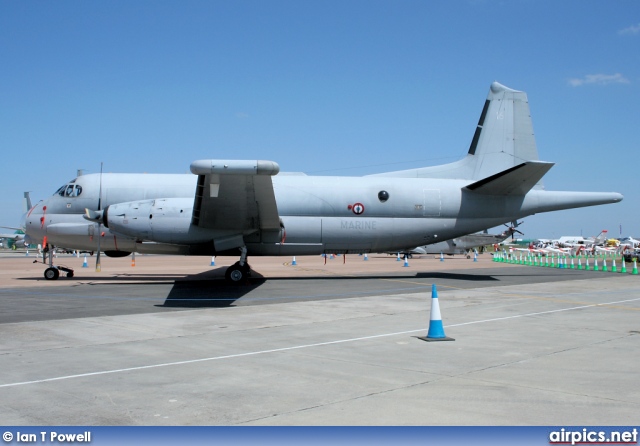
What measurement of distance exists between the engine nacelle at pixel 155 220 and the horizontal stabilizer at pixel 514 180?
11512 mm

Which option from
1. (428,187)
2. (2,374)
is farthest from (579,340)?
(428,187)

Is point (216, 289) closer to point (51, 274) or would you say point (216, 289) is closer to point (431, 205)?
point (51, 274)

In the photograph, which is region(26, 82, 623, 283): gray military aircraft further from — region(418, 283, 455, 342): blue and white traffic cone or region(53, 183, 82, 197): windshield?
region(418, 283, 455, 342): blue and white traffic cone

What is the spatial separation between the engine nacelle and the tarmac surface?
4682mm

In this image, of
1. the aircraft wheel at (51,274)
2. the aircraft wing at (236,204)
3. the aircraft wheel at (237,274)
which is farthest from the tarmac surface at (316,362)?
the aircraft wheel at (51,274)

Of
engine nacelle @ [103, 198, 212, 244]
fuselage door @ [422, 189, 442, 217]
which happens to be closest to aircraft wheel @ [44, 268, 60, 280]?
engine nacelle @ [103, 198, 212, 244]

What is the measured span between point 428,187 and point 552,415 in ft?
63.9

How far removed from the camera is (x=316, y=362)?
7992 millimetres

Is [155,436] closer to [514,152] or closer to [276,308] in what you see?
[276,308]

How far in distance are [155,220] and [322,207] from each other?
651cm

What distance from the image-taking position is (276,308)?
14.4 meters

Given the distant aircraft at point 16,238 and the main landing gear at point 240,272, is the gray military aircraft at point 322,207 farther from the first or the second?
the distant aircraft at point 16,238

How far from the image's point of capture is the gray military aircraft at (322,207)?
2083cm

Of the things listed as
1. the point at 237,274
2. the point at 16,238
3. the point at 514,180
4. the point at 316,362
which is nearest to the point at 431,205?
the point at 514,180
